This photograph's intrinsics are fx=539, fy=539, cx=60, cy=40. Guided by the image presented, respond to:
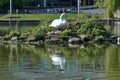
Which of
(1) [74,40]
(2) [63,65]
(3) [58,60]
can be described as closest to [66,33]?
(1) [74,40]

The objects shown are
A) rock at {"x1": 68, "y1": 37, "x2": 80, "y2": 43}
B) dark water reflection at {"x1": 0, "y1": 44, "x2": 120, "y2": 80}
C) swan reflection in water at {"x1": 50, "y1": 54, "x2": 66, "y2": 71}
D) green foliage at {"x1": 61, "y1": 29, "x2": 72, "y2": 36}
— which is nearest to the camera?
dark water reflection at {"x1": 0, "y1": 44, "x2": 120, "y2": 80}

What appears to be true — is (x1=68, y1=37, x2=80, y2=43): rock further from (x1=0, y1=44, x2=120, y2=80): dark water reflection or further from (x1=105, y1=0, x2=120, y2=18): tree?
(x1=105, y1=0, x2=120, y2=18): tree

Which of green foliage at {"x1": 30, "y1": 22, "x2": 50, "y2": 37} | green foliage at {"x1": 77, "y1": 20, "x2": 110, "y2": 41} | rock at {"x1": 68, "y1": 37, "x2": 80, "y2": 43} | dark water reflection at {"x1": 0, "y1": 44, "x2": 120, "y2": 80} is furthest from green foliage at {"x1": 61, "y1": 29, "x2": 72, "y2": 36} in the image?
dark water reflection at {"x1": 0, "y1": 44, "x2": 120, "y2": 80}

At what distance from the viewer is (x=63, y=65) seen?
62.0 feet

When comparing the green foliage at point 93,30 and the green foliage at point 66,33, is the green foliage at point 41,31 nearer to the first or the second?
the green foliage at point 66,33

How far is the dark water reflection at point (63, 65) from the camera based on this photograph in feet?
51.8

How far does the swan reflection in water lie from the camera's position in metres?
19.1

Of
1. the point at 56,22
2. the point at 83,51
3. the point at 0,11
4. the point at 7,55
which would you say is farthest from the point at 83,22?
the point at 0,11

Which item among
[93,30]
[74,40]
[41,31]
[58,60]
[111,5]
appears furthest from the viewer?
[111,5]

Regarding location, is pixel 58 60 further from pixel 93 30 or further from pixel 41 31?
pixel 41 31

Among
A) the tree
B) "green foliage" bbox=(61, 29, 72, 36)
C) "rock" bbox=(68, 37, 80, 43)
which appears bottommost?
"rock" bbox=(68, 37, 80, 43)

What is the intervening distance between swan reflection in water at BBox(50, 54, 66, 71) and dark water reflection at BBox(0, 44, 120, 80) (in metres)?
0.06

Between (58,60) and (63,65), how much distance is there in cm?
182

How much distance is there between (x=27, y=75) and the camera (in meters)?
16.0
